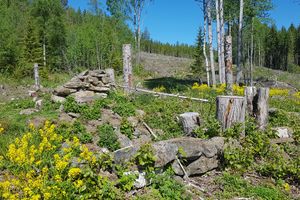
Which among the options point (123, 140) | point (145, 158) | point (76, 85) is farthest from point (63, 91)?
point (145, 158)

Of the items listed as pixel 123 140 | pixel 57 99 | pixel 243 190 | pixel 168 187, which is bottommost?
pixel 243 190

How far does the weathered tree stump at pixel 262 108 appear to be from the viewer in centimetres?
733

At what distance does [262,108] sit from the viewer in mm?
7371

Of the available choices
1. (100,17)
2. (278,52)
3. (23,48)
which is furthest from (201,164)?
(278,52)

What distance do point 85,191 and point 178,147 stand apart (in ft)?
6.62

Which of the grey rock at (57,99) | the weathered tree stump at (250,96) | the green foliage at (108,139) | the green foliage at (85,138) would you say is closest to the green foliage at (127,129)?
the green foliage at (108,139)

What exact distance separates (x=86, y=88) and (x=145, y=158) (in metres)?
6.28

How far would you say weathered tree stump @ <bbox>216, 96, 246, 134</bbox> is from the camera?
258 inches

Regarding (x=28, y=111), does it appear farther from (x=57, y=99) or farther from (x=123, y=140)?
(x=123, y=140)

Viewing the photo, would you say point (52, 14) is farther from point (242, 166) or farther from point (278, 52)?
point (278, 52)

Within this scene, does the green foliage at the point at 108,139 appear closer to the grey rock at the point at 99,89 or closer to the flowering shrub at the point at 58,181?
the flowering shrub at the point at 58,181

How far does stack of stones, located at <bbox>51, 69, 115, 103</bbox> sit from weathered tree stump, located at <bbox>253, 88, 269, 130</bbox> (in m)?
5.21

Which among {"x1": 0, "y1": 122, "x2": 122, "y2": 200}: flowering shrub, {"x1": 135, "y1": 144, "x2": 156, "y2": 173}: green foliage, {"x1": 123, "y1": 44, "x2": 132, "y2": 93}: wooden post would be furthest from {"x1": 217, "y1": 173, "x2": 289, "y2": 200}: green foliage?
{"x1": 123, "y1": 44, "x2": 132, "y2": 93}: wooden post

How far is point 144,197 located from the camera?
4.39 meters
